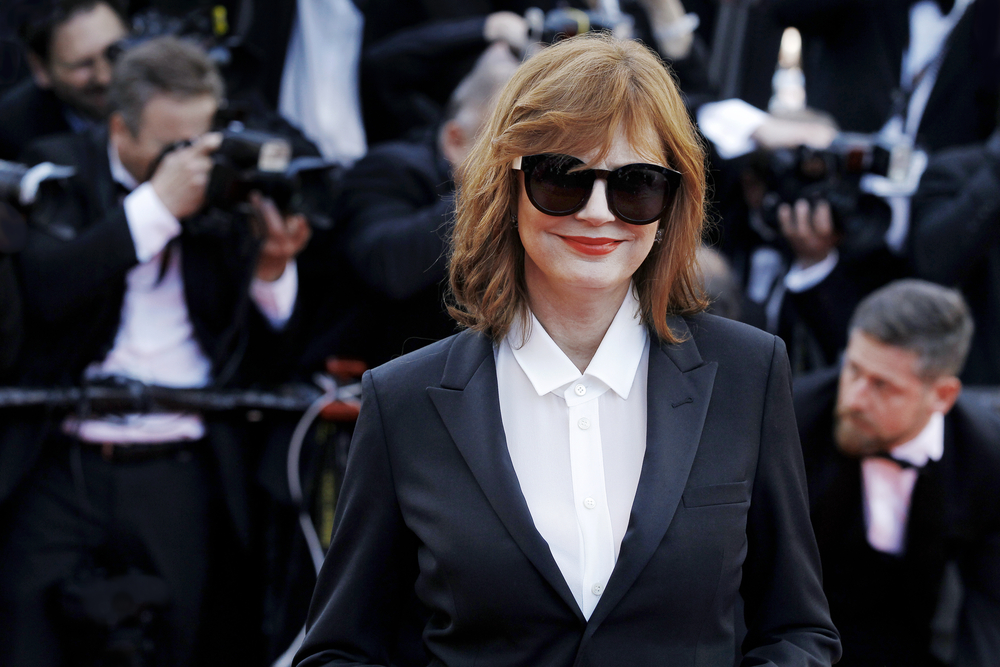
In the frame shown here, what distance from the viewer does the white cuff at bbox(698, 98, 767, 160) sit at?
3701 millimetres

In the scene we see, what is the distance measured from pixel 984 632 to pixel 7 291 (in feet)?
9.13

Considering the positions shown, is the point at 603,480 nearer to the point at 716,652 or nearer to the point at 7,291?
the point at 716,652

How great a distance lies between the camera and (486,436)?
55.9 inches

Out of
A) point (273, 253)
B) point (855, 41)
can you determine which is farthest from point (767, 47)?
point (273, 253)

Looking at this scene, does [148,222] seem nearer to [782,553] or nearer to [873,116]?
[782,553]

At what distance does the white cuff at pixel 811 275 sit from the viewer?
3.56 meters

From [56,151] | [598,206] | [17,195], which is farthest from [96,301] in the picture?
[598,206]

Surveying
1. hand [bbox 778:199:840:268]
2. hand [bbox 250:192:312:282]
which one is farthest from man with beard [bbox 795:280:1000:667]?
hand [bbox 250:192:312:282]

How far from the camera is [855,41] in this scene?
4.13m

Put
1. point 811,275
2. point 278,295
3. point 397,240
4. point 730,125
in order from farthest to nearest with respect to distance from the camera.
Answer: point 730,125, point 811,275, point 278,295, point 397,240

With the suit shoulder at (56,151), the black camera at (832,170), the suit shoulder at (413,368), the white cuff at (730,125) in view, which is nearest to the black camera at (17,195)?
the suit shoulder at (56,151)

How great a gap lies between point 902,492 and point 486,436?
1919mm

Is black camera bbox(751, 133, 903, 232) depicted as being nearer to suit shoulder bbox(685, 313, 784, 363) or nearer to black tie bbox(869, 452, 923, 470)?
black tie bbox(869, 452, 923, 470)

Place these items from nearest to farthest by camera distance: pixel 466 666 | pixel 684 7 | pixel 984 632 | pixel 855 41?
pixel 466 666 < pixel 984 632 < pixel 855 41 < pixel 684 7
